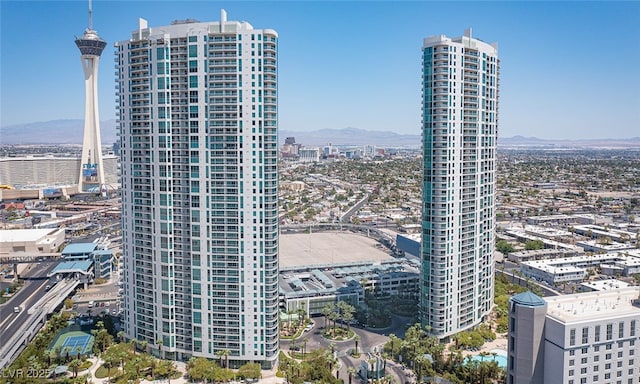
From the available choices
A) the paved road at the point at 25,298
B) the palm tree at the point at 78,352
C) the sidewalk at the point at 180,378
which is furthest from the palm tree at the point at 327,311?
the paved road at the point at 25,298

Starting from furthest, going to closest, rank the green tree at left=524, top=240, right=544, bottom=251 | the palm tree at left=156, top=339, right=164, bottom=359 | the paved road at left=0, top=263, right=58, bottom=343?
the green tree at left=524, top=240, right=544, bottom=251, the paved road at left=0, top=263, right=58, bottom=343, the palm tree at left=156, top=339, right=164, bottom=359

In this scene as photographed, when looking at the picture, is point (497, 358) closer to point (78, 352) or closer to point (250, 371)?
point (250, 371)

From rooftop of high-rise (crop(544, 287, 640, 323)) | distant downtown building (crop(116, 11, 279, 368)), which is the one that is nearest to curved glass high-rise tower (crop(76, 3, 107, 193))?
distant downtown building (crop(116, 11, 279, 368))

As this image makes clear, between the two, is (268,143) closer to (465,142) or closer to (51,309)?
(465,142)

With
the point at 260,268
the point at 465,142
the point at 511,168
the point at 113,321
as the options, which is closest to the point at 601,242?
the point at 465,142

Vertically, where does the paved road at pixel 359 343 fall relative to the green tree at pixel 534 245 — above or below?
below

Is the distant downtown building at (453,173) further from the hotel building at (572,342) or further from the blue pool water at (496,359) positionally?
the hotel building at (572,342)

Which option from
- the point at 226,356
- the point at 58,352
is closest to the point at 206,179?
the point at 226,356

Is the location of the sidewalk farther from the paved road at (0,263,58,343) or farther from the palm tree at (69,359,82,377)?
the paved road at (0,263,58,343)
